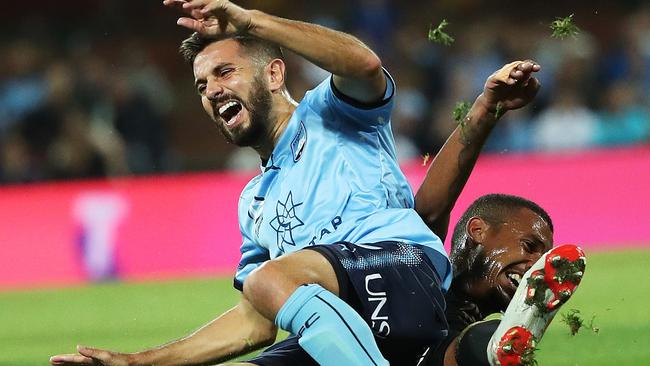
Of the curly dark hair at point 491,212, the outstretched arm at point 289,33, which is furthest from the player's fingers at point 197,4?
the curly dark hair at point 491,212

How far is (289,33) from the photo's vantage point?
4.33 meters

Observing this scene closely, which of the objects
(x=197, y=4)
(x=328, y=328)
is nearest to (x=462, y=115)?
(x=197, y=4)

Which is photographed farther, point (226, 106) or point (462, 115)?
point (462, 115)

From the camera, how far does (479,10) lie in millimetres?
16688

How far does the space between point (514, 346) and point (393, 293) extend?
0.46 metres

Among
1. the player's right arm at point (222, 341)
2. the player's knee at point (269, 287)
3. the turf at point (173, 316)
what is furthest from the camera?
the turf at point (173, 316)

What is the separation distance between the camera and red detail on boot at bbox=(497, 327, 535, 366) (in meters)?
4.19

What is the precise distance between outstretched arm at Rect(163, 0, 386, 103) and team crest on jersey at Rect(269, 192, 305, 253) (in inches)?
22.2

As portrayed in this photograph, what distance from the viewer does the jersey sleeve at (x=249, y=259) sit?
5.11 m

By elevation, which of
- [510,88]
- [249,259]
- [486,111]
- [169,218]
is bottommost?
[169,218]

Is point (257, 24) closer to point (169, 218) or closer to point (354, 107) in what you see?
point (354, 107)

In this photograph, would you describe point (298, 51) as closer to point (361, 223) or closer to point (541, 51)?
point (361, 223)

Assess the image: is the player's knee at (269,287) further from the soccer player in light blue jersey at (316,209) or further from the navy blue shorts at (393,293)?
the navy blue shorts at (393,293)

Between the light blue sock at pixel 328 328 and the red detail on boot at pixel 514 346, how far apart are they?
1.40ft
